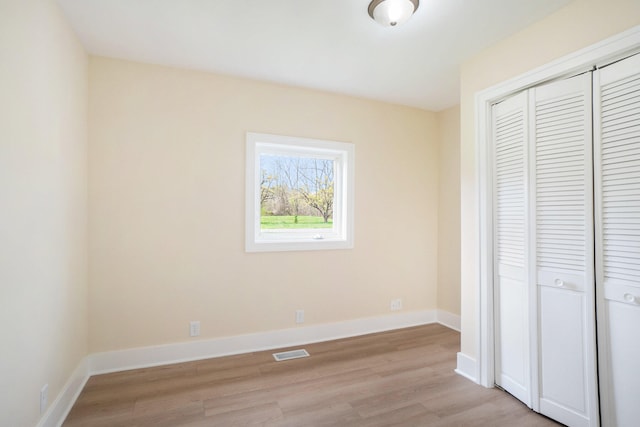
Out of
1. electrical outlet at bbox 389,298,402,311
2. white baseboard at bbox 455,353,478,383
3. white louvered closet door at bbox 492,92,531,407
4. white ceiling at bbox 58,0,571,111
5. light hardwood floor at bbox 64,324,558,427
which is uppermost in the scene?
white ceiling at bbox 58,0,571,111

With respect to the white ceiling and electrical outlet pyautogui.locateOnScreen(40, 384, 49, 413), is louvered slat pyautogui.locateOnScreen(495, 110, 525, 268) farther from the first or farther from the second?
electrical outlet pyautogui.locateOnScreen(40, 384, 49, 413)

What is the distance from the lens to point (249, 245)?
10.4 ft

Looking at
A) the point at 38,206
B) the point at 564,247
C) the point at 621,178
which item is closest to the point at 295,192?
the point at 38,206

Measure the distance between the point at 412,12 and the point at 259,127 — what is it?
1.73 metres

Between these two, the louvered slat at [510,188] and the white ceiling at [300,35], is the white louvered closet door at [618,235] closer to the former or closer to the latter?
the louvered slat at [510,188]

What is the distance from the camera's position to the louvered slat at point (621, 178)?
172 centimetres

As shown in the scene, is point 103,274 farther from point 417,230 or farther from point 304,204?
point 417,230

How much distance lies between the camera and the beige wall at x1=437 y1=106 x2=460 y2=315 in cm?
385

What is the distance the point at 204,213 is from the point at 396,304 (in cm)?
242

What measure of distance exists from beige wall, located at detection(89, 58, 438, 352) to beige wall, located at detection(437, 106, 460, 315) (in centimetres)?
66

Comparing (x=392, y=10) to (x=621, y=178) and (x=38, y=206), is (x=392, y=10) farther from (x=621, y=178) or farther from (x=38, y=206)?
(x=38, y=206)

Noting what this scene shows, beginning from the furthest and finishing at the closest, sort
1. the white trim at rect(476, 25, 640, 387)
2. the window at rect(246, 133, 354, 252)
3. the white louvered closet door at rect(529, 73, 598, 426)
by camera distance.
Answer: the window at rect(246, 133, 354, 252) < the white trim at rect(476, 25, 640, 387) < the white louvered closet door at rect(529, 73, 598, 426)

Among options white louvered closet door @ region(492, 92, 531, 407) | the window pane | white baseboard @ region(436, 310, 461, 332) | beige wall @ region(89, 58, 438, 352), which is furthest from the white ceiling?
white baseboard @ region(436, 310, 461, 332)

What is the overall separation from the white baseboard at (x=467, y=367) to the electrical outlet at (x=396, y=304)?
1128 millimetres
